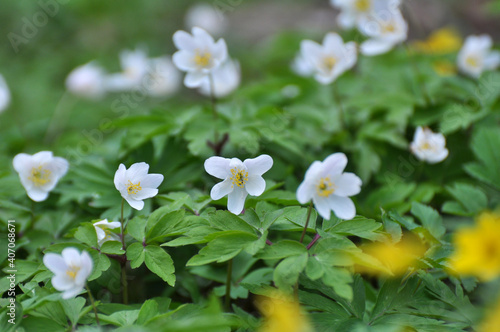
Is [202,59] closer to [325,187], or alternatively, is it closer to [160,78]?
[325,187]

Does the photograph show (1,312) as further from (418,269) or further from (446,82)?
(446,82)

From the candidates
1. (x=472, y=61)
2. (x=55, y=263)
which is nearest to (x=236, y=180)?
(x=55, y=263)

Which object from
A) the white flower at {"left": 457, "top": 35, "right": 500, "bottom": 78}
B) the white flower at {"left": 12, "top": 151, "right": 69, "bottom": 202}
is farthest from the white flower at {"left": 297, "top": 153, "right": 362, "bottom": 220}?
the white flower at {"left": 457, "top": 35, "right": 500, "bottom": 78}

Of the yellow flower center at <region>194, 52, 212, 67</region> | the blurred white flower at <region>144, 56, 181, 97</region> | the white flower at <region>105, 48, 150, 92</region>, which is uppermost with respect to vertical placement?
the yellow flower center at <region>194, 52, 212, 67</region>

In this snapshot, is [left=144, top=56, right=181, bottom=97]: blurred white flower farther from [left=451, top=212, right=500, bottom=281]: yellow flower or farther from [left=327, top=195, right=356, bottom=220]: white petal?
[left=451, top=212, right=500, bottom=281]: yellow flower

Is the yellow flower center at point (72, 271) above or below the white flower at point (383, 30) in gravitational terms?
below

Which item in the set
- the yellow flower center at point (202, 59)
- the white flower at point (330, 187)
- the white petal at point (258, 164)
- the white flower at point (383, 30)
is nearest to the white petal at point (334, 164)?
the white flower at point (330, 187)

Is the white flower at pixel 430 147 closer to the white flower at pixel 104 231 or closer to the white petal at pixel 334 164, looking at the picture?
the white petal at pixel 334 164
